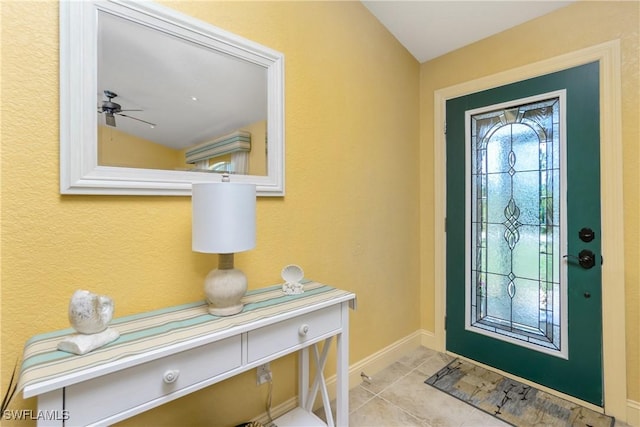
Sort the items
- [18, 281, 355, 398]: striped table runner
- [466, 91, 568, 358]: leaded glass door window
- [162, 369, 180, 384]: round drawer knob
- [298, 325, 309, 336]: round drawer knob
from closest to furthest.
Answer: [18, 281, 355, 398]: striped table runner
[162, 369, 180, 384]: round drawer knob
[298, 325, 309, 336]: round drawer knob
[466, 91, 568, 358]: leaded glass door window

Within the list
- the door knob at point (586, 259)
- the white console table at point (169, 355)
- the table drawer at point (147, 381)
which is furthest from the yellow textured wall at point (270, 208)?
the door knob at point (586, 259)

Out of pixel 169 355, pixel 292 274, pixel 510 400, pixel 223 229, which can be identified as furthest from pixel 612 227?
pixel 169 355

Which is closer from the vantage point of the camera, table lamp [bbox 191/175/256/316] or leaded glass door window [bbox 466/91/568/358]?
table lamp [bbox 191/175/256/316]

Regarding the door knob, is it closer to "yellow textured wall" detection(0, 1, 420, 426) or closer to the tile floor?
the tile floor

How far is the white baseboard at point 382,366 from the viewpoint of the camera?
1.61 m

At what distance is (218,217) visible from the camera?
3.47 feet

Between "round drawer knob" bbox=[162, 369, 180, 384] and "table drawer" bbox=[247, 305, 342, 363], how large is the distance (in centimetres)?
25

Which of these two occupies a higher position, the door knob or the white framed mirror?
the white framed mirror

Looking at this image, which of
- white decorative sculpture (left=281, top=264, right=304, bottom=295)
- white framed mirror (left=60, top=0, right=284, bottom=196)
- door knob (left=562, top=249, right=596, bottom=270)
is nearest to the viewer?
white framed mirror (left=60, top=0, right=284, bottom=196)

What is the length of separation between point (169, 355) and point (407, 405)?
4.98 ft

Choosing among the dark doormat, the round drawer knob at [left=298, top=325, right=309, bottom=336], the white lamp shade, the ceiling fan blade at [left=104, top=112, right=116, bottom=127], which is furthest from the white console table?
the dark doormat

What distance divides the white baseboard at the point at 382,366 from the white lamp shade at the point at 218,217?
40.4 inches

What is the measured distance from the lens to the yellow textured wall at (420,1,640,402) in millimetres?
1628

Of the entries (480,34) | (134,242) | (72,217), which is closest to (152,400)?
(134,242)
